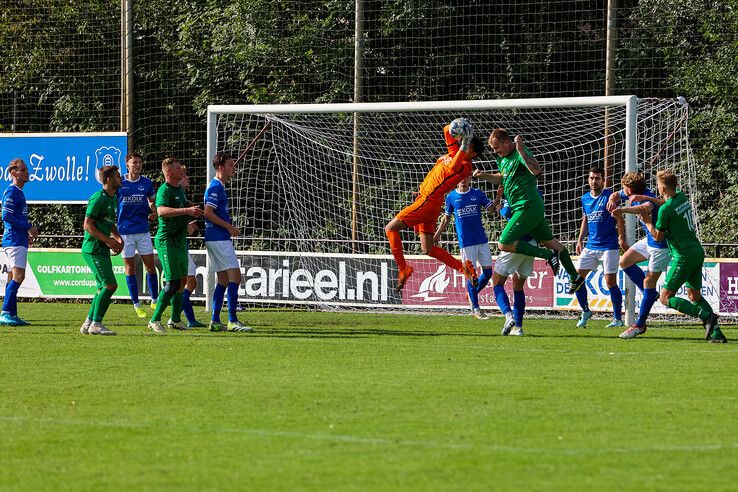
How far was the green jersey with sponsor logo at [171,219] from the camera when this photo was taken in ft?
50.2

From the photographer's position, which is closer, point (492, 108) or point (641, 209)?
point (641, 209)

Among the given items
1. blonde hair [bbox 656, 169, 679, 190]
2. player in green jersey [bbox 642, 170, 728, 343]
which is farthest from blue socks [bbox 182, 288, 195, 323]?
blonde hair [bbox 656, 169, 679, 190]

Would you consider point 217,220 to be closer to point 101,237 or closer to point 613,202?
point 101,237

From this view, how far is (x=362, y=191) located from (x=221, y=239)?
5.50 meters

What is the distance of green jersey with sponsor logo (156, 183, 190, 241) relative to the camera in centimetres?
1529

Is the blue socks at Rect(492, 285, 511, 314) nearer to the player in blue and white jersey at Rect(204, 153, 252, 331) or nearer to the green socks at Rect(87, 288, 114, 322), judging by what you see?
the player in blue and white jersey at Rect(204, 153, 252, 331)

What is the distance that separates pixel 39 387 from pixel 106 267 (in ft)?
15.4

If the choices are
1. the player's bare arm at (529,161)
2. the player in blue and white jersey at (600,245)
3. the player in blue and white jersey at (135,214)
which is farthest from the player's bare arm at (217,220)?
the player in blue and white jersey at (600,245)

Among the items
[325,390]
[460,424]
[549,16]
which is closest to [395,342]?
[325,390]

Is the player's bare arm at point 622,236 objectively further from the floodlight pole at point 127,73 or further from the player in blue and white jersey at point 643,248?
the floodlight pole at point 127,73

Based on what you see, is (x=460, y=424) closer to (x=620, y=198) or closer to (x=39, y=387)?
(x=39, y=387)

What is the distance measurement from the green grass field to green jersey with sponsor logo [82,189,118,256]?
118 centimetres

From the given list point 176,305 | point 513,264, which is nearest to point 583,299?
point 513,264

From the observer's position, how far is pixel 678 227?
1377cm
